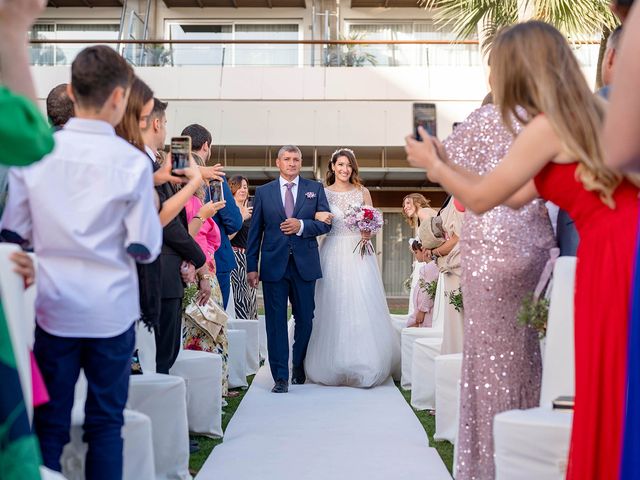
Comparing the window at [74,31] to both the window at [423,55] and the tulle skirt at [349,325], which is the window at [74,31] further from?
the tulle skirt at [349,325]

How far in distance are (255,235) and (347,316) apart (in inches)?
40.5

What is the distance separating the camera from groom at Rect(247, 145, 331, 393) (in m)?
7.22

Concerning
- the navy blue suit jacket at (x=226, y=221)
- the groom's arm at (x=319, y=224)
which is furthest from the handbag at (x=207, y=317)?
the groom's arm at (x=319, y=224)

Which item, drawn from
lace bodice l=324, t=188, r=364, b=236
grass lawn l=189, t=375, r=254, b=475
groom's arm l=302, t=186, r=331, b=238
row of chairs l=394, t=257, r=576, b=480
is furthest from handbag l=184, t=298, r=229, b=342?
row of chairs l=394, t=257, r=576, b=480

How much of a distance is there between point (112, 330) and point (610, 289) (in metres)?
1.49

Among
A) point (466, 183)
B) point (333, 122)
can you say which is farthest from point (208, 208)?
point (333, 122)

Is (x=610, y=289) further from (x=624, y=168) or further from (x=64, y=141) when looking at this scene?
(x=64, y=141)

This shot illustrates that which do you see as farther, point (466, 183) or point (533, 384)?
point (533, 384)

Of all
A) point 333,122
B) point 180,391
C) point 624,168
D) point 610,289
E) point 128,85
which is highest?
point 333,122

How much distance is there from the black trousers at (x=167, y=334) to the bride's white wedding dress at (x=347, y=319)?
288 cm

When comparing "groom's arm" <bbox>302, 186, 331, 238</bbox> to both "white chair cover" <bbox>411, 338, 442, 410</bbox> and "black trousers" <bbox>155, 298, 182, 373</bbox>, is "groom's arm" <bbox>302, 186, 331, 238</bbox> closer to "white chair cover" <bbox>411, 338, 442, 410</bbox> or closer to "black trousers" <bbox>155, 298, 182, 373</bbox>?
"white chair cover" <bbox>411, 338, 442, 410</bbox>

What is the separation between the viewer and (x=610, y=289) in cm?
232

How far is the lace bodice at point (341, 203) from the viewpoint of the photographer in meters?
7.72

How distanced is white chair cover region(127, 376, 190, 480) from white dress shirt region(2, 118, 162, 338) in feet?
3.85
